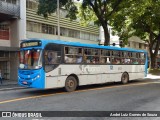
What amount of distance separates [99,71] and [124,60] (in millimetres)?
3505

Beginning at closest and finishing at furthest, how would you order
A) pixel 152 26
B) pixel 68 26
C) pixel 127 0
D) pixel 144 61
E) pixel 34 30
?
pixel 144 61, pixel 127 0, pixel 34 30, pixel 68 26, pixel 152 26

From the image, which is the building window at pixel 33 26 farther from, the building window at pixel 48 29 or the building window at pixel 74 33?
the building window at pixel 74 33

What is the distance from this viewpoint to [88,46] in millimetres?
16625

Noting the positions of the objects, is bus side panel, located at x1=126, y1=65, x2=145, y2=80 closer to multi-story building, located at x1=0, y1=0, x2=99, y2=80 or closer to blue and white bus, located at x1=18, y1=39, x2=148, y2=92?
blue and white bus, located at x1=18, y1=39, x2=148, y2=92

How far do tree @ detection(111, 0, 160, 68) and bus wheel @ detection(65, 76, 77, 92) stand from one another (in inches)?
565

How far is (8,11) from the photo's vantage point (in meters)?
26.1

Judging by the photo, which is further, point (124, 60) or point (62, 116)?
point (124, 60)

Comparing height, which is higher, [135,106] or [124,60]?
[124,60]

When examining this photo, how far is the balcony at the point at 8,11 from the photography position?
25.6 metres

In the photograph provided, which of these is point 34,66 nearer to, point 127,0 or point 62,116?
point 62,116

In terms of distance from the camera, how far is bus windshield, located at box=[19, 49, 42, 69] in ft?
44.7

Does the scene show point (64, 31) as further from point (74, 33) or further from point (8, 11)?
point (8, 11)

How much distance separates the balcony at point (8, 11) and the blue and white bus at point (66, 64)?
40.0 ft

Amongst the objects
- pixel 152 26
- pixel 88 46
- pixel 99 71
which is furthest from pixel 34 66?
pixel 152 26
